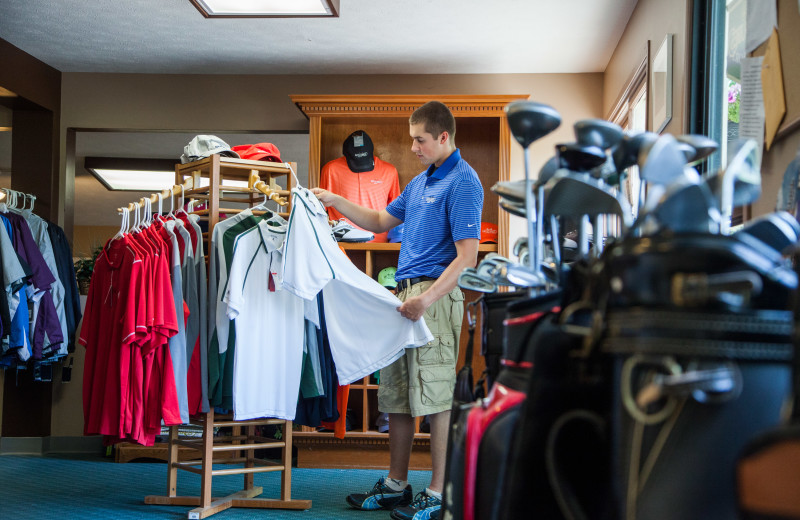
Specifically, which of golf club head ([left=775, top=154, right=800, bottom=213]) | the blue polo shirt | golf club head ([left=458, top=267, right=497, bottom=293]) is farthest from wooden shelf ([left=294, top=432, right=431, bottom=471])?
golf club head ([left=775, top=154, right=800, bottom=213])

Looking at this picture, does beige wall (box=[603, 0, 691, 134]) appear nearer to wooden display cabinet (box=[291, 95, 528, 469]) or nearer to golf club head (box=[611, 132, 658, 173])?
wooden display cabinet (box=[291, 95, 528, 469])

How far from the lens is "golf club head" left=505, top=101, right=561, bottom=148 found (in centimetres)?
103

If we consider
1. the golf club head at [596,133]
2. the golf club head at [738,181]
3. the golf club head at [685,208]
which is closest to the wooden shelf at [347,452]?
the golf club head at [596,133]

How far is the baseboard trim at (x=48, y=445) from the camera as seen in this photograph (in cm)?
514

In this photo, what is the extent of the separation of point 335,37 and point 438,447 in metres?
2.76

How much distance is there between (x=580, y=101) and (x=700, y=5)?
2.18m

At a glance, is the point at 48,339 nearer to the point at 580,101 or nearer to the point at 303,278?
the point at 303,278

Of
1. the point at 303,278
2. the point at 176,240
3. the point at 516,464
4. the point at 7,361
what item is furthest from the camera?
the point at 7,361

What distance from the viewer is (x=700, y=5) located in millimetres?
3045

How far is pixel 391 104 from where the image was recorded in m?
4.82

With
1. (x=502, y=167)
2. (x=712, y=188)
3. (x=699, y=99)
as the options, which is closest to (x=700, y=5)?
(x=699, y=99)

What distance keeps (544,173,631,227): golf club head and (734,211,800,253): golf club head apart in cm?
15

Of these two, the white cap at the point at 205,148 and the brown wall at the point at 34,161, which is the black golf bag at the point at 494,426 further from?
the brown wall at the point at 34,161

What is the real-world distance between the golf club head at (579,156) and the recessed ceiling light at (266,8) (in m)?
3.24
